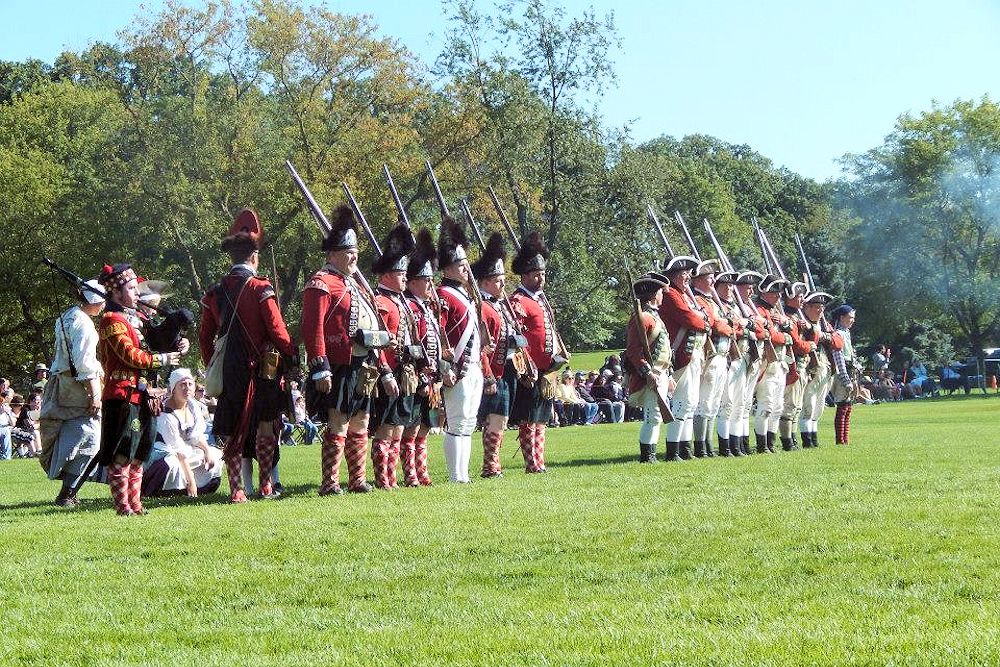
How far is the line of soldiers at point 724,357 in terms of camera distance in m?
15.4

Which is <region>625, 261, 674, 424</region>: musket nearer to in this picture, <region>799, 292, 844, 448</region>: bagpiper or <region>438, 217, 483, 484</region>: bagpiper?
<region>438, 217, 483, 484</region>: bagpiper

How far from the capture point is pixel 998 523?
8.60 meters

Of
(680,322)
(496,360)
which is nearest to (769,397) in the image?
(680,322)

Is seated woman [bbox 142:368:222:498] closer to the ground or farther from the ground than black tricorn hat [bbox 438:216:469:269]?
closer to the ground

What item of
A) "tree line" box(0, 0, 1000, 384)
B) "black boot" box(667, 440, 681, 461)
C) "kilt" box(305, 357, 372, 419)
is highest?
"tree line" box(0, 0, 1000, 384)

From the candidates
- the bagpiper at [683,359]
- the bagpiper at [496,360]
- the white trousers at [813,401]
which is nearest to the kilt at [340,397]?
the bagpiper at [496,360]

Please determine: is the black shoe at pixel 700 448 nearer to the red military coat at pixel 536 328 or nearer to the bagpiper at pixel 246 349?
the red military coat at pixel 536 328

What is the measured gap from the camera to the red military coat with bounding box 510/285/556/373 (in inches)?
552

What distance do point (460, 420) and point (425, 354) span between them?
0.88 metres

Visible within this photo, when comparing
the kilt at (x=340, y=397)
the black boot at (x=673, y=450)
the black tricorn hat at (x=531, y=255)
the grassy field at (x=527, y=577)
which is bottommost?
the grassy field at (x=527, y=577)

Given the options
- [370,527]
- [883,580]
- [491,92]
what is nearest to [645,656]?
Result: [883,580]

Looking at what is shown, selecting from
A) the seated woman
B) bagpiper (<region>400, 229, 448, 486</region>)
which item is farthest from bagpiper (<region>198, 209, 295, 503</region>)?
bagpiper (<region>400, 229, 448, 486</region>)

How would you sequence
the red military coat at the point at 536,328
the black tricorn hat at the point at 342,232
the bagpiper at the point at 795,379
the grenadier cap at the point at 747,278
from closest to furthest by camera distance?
the black tricorn hat at the point at 342,232
the red military coat at the point at 536,328
the grenadier cap at the point at 747,278
the bagpiper at the point at 795,379

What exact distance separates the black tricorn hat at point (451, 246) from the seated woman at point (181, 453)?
8.47 ft
